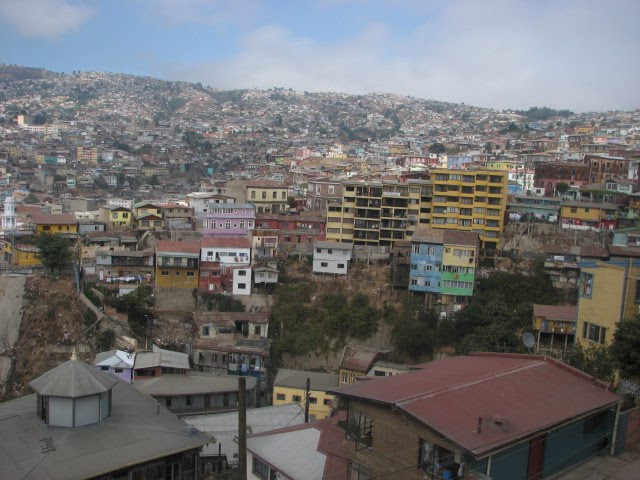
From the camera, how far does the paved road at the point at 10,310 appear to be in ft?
98.2

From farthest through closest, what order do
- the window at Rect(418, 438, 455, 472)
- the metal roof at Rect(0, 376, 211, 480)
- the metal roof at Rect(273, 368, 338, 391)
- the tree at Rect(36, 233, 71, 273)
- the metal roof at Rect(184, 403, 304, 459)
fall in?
1. the tree at Rect(36, 233, 71, 273)
2. the metal roof at Rect(273, 368, 338, 391)
3. the metal roof at Rect(184, 403, 304, 459)
4. the metal roof at Rect(0, 376, 211, 480)
5. the window at Rect(418, 438, 455, 472)

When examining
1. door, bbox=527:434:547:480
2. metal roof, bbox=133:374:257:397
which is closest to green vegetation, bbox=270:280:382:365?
metal roof, bbox=133:374:257:397

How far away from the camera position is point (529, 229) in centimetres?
3381

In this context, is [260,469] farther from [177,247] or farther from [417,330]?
[177,247]

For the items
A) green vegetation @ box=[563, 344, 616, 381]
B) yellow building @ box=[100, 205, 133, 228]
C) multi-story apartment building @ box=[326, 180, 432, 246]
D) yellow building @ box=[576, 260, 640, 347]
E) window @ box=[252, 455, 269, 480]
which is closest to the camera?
green vegetation @ box=[563, 344, 616, 381]

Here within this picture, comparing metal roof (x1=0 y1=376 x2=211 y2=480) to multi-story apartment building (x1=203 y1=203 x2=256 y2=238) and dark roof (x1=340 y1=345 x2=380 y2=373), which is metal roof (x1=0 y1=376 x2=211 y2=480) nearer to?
dark roof (x1=340 y1=345 x2=380 y2=373)

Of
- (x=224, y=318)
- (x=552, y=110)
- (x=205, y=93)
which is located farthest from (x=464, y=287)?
(x=205, y=93)

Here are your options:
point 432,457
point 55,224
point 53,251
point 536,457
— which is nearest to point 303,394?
point 53,251

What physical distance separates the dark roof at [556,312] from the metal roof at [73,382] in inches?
701

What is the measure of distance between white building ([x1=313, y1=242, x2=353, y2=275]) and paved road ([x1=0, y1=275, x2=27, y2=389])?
1462 centimetres

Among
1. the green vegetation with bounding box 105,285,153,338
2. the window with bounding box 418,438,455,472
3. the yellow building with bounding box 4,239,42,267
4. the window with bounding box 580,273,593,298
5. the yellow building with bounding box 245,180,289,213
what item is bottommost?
the green vegetation with bounding box 105,285,153,338

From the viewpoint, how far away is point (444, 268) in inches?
1214

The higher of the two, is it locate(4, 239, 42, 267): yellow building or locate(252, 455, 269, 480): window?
locate(4, 239, 42, 267): yellow building

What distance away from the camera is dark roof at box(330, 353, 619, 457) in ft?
25.5
